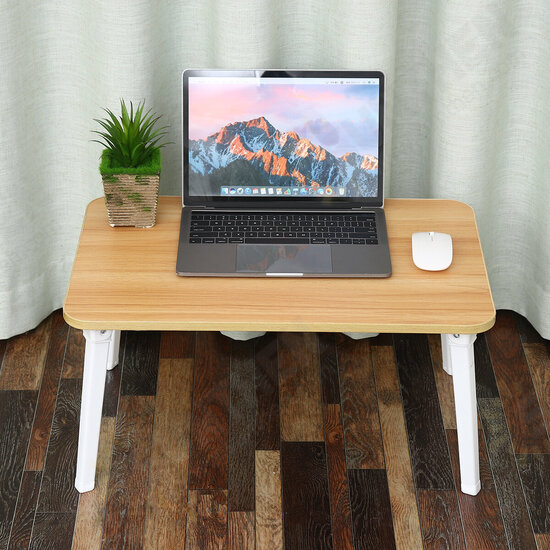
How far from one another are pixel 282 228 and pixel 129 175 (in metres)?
0.34

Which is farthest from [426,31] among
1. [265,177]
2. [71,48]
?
[71,48]

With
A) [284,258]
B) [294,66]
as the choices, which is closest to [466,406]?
[284,258]

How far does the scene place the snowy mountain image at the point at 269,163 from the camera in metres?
1.88

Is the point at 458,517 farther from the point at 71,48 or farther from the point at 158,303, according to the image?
the point at 71,48

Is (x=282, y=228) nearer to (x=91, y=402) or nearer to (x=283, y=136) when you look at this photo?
(x=283, y=136)

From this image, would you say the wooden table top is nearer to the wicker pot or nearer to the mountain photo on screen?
the wicker pot

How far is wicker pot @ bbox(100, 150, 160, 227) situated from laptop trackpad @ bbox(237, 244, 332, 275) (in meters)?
0.22

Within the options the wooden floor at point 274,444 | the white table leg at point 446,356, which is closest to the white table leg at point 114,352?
the wooden floor at point 274,444

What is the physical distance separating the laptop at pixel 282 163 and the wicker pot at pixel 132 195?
0.26ft

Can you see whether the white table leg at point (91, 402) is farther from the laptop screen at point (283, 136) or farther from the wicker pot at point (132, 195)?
the laptop screen at point (283, 136)

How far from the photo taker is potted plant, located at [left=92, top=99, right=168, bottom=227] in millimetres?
1805

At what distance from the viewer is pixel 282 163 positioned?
1896mm

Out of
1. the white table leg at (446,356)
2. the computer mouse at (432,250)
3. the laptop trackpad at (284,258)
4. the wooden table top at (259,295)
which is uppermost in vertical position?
the computer mouse at (432,250)

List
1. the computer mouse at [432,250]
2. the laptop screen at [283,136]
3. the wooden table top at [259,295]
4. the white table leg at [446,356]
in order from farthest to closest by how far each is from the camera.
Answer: the white table leg at [446,356]
the laptop screen at [283,136]
the computer mouse at [432,250]
the wooden table top at [259,295]
